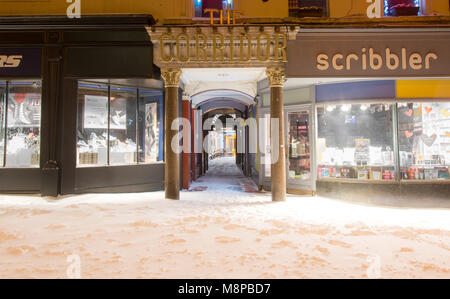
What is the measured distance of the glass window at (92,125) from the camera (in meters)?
8.62

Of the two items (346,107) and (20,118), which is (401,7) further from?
(20,118)

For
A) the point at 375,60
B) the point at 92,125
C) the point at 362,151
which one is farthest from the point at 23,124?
the point at 375,60

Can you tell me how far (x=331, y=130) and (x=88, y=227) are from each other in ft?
25.8

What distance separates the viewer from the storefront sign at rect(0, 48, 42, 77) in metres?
8.23

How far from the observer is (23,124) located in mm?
8539

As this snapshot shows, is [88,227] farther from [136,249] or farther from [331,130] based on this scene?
[331,130]

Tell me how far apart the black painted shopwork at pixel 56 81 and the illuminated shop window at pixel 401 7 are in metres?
8.08

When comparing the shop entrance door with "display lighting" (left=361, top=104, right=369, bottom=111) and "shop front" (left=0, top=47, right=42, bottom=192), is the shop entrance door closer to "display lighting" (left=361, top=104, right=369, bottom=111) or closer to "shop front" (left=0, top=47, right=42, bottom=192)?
"display lighting" (left=361, top=104, right=369, bottom=111)

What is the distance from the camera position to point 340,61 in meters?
7.83

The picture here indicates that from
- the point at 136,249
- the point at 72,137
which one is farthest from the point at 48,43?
the point at 136,249

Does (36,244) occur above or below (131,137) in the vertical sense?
below

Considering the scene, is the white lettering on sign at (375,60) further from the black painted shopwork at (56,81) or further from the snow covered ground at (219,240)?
the black painted shopwork at (56,81)

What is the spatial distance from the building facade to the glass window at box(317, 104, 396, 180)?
0.03 metres
